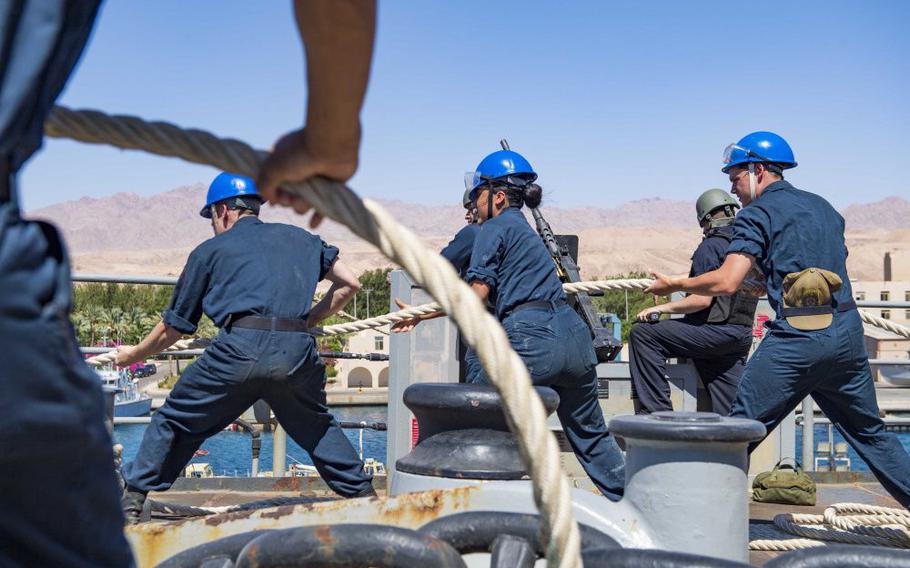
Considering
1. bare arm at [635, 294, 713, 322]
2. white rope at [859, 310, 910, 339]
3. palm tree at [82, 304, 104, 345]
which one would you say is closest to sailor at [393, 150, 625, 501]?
bare arm at [635, 294, 713, 322]

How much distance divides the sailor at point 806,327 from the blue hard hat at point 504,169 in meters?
1.25

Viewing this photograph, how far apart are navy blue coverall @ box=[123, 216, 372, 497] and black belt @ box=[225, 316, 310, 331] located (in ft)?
0.06

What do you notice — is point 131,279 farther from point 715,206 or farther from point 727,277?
point 715,206

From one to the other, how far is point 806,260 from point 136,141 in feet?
13.4

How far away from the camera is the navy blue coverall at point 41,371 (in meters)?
1.46

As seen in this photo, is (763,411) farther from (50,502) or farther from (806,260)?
(50,502)

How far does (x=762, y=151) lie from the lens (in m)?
5.46

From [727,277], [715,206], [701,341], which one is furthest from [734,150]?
[715,206]

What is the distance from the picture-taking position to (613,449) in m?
5.96

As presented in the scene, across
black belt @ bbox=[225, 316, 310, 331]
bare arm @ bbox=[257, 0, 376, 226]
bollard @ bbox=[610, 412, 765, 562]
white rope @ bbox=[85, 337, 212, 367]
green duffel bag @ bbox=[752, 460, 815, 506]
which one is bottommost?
green duffel bag @ bbox=[752, 460, 815, 506]

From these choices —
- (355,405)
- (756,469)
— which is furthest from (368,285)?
(756,469)

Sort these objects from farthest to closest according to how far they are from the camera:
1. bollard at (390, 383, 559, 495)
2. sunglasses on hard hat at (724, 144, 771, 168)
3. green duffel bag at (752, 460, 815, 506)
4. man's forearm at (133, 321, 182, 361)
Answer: green duffel bag at (752, 460, 815, 506) → sunglasses on hard hat at (724, 144, 771, 168) → man's forearm at (133, 321, 182, 361) → bollard at (390, 383, 559, 495)

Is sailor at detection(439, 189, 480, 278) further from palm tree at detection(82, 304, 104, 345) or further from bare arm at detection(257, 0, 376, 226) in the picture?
palm tree at detection(82, 304, 104, 345)

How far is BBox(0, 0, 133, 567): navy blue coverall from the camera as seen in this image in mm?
1464
